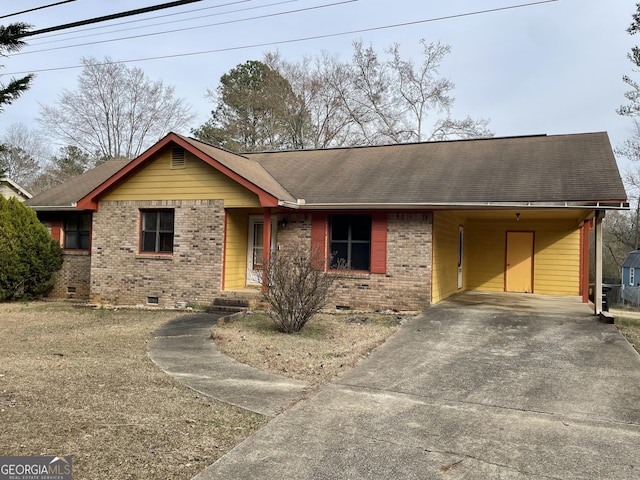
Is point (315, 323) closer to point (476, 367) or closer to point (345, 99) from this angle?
point (476, 367)

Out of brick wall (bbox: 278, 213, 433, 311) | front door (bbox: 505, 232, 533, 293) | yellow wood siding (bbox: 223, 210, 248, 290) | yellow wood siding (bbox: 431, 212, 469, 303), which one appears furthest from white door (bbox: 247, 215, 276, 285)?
front door (bbox: 505, 232, 533, 293)

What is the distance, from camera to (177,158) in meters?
13.6

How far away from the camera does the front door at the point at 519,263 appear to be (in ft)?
54.7

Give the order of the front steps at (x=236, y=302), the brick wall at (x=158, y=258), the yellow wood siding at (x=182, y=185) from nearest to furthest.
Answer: the front steps at (x=236, y=302), the yellow wood siding at (x=182, y=185), the brick wall at (x=158, y=258)

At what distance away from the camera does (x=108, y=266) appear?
14.2m

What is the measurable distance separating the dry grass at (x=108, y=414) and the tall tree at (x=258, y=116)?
25554 mm

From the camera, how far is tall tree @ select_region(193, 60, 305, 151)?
3203cm

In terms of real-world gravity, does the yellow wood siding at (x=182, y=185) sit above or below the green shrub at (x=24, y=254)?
above

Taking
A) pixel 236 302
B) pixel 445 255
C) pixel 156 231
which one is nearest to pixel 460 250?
pixel 445 255

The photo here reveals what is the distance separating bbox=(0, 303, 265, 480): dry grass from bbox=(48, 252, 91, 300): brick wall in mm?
7720

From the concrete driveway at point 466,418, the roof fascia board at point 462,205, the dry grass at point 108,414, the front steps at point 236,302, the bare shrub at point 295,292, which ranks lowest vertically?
the concrete driveway at point 466,418

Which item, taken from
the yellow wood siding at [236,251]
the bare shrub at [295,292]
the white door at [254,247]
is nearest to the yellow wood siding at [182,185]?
the yellow wood siding at [236,251]

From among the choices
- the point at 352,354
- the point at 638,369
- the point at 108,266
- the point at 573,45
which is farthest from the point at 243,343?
the point at 573,45

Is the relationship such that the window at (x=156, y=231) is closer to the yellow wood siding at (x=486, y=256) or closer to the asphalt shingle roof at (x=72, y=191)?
the asphalt shingle roof at (x=72, y=191)
